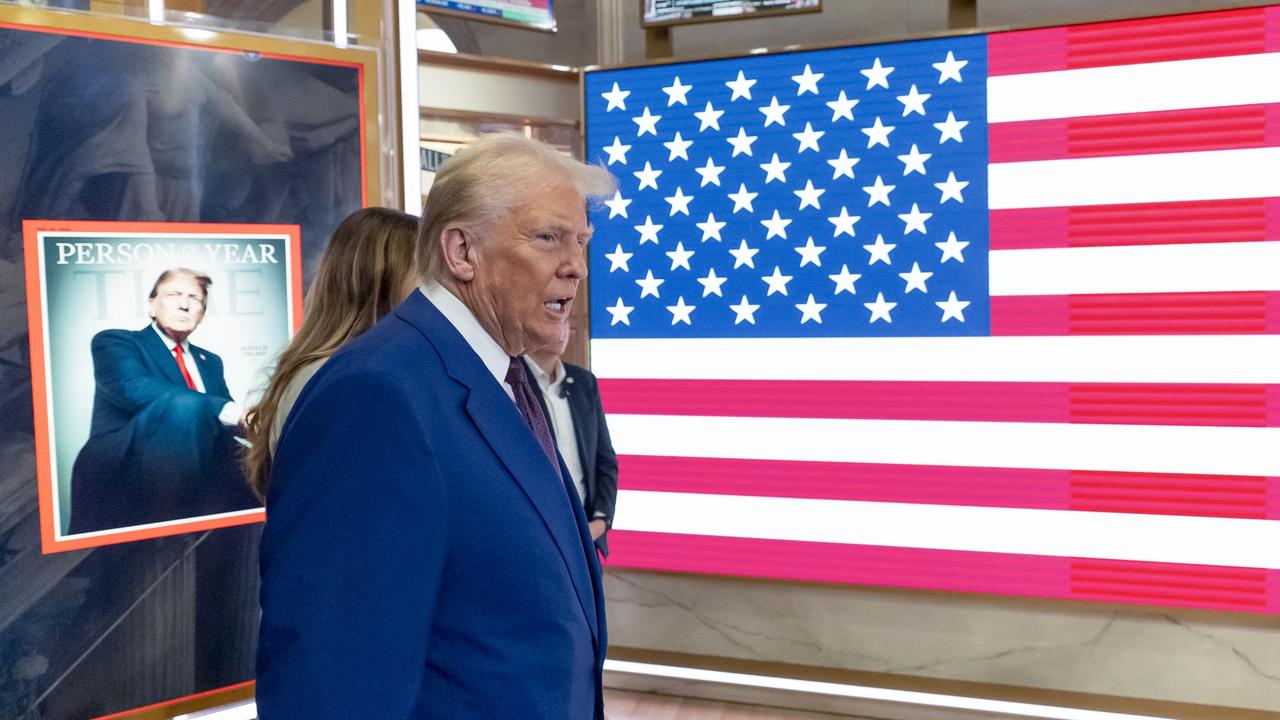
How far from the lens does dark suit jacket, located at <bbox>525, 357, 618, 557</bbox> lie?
2.90 m

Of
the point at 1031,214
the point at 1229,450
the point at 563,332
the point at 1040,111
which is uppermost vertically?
the point at 1040,111

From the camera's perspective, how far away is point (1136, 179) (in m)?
3.02

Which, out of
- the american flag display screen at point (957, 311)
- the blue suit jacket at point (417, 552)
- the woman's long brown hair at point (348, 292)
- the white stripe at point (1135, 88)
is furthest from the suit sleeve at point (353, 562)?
the white stripe at point (1135, 88)

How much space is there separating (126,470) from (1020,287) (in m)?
2.41

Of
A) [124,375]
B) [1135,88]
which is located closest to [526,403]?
[124,375]

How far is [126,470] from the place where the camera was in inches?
95.0

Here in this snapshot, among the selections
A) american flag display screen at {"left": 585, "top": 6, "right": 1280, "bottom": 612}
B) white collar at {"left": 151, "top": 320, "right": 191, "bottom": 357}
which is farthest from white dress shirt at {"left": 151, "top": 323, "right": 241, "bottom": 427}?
american flag display screen at {"left": 585, "top": 6, "right": 1280, "bottom": 612}

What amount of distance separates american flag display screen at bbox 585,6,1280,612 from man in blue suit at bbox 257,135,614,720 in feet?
6.24

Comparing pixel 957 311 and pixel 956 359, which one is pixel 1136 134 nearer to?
pixel 957 311

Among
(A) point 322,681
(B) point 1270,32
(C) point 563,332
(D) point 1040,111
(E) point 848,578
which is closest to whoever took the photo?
(A) point 322,681

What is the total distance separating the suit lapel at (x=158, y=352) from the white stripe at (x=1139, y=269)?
2228mm

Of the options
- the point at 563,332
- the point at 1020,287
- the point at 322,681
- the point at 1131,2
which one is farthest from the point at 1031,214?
the point at 322,681

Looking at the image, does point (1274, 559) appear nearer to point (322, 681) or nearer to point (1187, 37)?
point (1187, 37)

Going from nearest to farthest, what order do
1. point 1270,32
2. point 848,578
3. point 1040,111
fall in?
point 1270,32
point 1040,111
point 848,578
